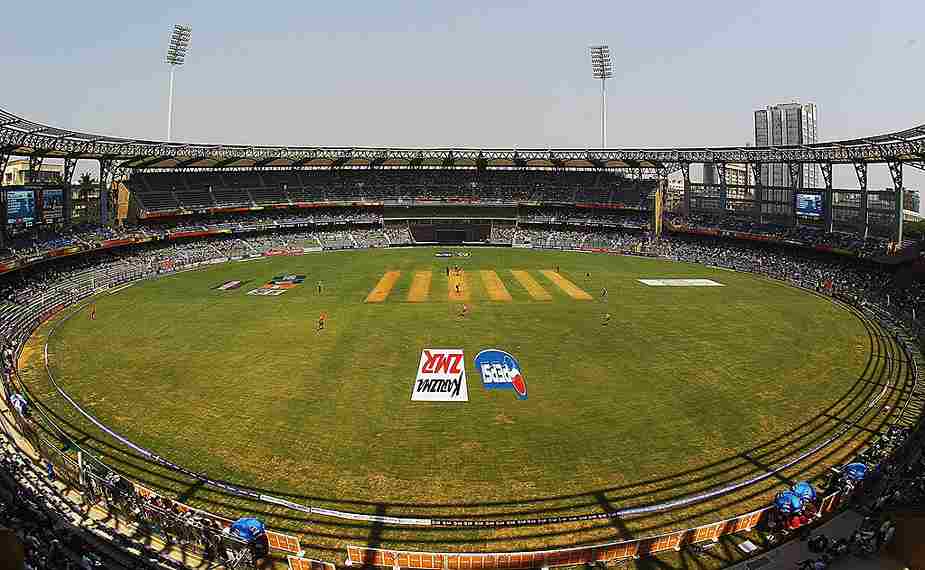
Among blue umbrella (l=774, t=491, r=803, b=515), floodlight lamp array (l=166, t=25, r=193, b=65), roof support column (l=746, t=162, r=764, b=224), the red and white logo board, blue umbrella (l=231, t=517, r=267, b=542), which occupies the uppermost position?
floodlight lamp array (l=166, t=25, r=193, b=65)

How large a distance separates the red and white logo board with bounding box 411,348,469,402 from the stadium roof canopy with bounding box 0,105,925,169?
40.3 m

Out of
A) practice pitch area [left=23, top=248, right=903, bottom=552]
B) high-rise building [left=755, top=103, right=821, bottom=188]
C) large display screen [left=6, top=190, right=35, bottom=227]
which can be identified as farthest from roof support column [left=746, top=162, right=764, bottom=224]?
high-rise building [left=755, top=103, right=821, bottom=188]

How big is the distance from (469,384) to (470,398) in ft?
5.80

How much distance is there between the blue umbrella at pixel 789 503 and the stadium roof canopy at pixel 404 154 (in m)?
43.6

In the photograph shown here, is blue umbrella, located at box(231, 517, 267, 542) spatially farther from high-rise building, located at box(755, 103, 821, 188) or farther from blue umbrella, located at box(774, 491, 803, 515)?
high-rise building, located at box(755, 103, 821, 188)

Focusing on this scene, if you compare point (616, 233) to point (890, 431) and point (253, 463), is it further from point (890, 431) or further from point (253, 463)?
point (253, 463)

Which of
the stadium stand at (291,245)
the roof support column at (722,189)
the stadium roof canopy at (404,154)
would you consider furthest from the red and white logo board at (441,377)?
the roof support column at (722,189)

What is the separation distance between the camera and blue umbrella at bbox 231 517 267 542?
14948 millimetres

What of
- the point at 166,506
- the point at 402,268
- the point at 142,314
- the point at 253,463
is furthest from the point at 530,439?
the point at 402,268

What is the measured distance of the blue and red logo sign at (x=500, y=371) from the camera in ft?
90.8

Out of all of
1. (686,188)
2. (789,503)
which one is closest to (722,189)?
(686,188)

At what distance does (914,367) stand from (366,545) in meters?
30.4

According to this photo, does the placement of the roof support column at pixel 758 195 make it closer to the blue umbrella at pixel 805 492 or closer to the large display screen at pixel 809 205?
the large display screen at pixel 809 205

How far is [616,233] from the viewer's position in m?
90.3
